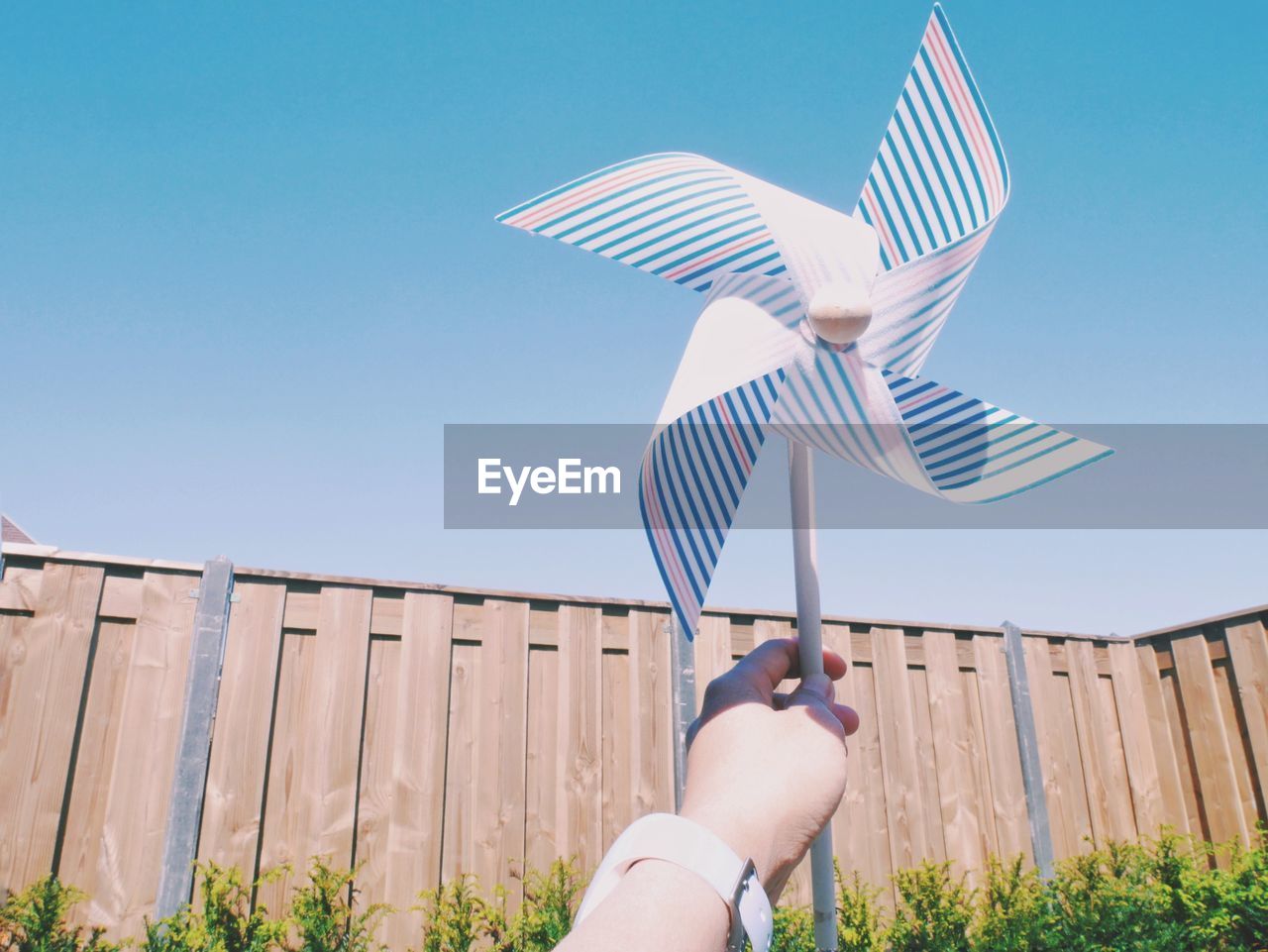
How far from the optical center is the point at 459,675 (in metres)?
3.68

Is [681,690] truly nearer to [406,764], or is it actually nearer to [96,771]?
[406,764]

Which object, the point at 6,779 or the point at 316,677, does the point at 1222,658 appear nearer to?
the point at 316,677

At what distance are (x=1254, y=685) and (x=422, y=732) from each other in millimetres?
4484

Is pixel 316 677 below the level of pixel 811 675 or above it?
above

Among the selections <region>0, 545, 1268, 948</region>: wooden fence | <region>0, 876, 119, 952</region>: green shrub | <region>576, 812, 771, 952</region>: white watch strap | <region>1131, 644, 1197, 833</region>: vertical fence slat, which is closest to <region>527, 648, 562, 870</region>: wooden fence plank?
<region>0, 545, 1268, 948</region>: wooden fence

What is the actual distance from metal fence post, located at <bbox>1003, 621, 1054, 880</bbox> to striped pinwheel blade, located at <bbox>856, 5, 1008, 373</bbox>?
374 centimetres

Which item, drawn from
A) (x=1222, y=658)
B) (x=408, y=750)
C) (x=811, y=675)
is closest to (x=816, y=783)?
(x=811, y=675)

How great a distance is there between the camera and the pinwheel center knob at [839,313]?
5.54 feet

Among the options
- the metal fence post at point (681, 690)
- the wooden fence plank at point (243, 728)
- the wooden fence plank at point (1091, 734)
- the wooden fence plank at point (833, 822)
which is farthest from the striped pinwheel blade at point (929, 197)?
the wooden fence plank at point (1091, 734)

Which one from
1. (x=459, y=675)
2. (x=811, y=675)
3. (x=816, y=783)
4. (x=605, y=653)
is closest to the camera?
(x=816, y=783)

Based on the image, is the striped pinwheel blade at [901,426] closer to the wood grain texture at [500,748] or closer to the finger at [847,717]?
the finger at [847,717]

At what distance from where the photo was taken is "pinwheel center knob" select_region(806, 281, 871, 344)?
5.54 ft

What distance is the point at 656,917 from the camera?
34.2 inches

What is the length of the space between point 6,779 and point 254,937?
980mm
